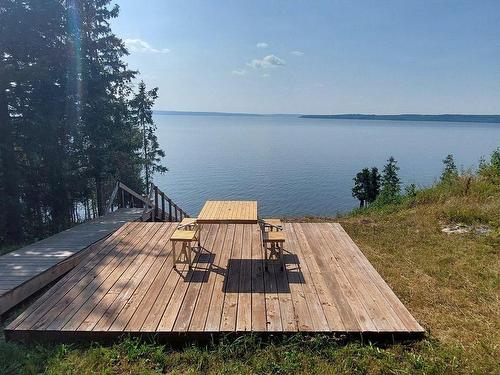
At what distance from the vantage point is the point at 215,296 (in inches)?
169

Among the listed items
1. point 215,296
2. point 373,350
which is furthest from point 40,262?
point 373,350

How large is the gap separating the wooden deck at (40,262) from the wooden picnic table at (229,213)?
2.44 meters

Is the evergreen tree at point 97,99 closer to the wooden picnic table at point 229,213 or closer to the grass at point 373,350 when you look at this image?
the wooden picnic table at point 229,213

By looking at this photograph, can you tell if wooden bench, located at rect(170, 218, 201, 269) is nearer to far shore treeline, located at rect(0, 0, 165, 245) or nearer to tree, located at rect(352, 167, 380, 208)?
far shore treeline, located at rect(0, 0, 165, 245)

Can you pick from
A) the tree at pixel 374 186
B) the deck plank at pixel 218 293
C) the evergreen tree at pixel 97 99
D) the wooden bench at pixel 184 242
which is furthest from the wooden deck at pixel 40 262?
the tree at pixel 374 186

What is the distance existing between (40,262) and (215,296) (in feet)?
10.1

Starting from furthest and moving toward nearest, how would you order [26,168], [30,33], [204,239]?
[26,168] → [30,33] → [204,239]

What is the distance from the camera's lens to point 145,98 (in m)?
26.8

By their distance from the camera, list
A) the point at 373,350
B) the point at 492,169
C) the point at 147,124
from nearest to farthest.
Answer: the point at 373,350 < the point at 492,169 < the point at 147,124

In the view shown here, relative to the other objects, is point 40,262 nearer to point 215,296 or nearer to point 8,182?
point 215,296

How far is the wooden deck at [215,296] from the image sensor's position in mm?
3604

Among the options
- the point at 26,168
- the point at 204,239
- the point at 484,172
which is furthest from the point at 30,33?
the point at 484,172

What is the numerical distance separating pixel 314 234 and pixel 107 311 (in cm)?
427

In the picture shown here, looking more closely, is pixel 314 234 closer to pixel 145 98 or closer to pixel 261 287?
pixel 261 287
